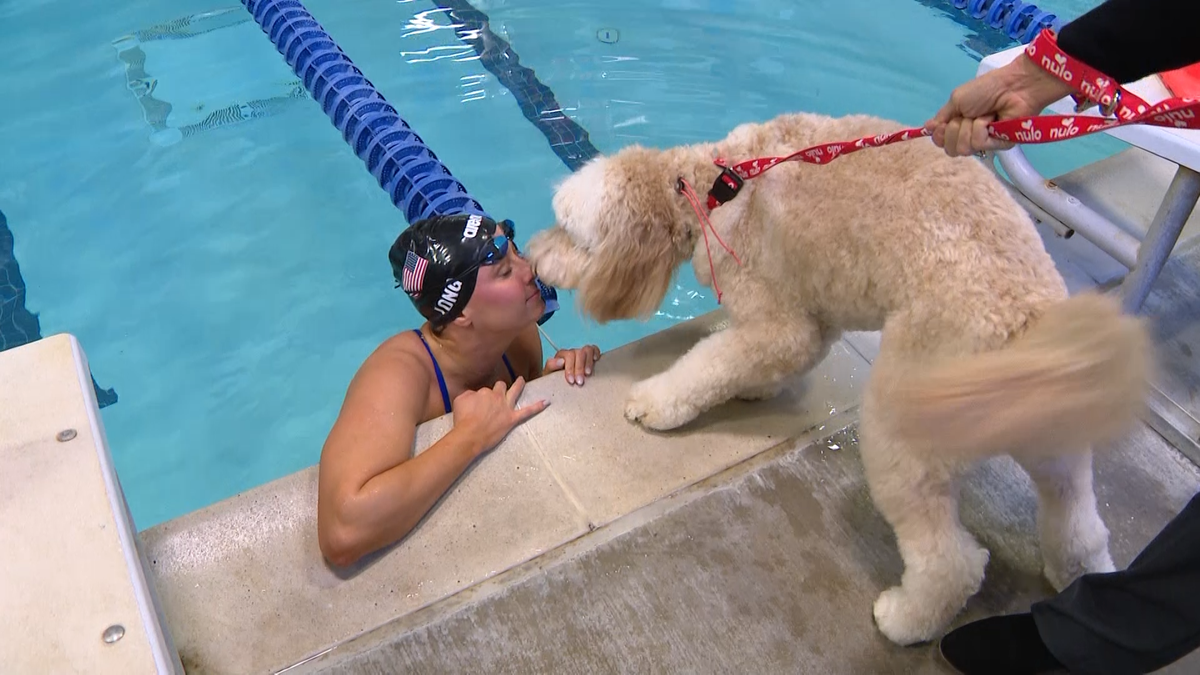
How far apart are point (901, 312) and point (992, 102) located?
0.46 metres

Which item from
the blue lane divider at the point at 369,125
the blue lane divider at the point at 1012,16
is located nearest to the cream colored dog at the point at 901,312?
the blue lane divider at the point at 369,125

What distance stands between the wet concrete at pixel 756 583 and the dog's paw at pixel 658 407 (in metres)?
0.20

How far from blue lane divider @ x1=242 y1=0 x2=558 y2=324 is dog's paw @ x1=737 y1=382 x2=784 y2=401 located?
694 millimetres

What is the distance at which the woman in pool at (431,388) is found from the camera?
180 cm

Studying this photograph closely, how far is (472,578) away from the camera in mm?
1852

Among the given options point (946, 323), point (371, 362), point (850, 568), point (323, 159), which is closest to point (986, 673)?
point (850, 568)

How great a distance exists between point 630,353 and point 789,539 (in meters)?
0.79

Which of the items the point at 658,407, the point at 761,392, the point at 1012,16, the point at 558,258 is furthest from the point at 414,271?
the point at 1012,16

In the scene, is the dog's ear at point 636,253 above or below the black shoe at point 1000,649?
above

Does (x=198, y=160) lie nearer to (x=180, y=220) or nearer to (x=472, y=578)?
(x=180, y=220)

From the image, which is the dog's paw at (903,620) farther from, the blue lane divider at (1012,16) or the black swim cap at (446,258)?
the blue lane divider at (1012,16)

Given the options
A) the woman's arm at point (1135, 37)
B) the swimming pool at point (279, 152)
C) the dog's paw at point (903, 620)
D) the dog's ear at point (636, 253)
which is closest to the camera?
the woman's arm at point (1135, 37)

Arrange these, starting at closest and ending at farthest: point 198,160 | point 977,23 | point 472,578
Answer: point 472,578 < point 198,160 < point 977,23

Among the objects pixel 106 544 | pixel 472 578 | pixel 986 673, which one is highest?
pixel 106 544
